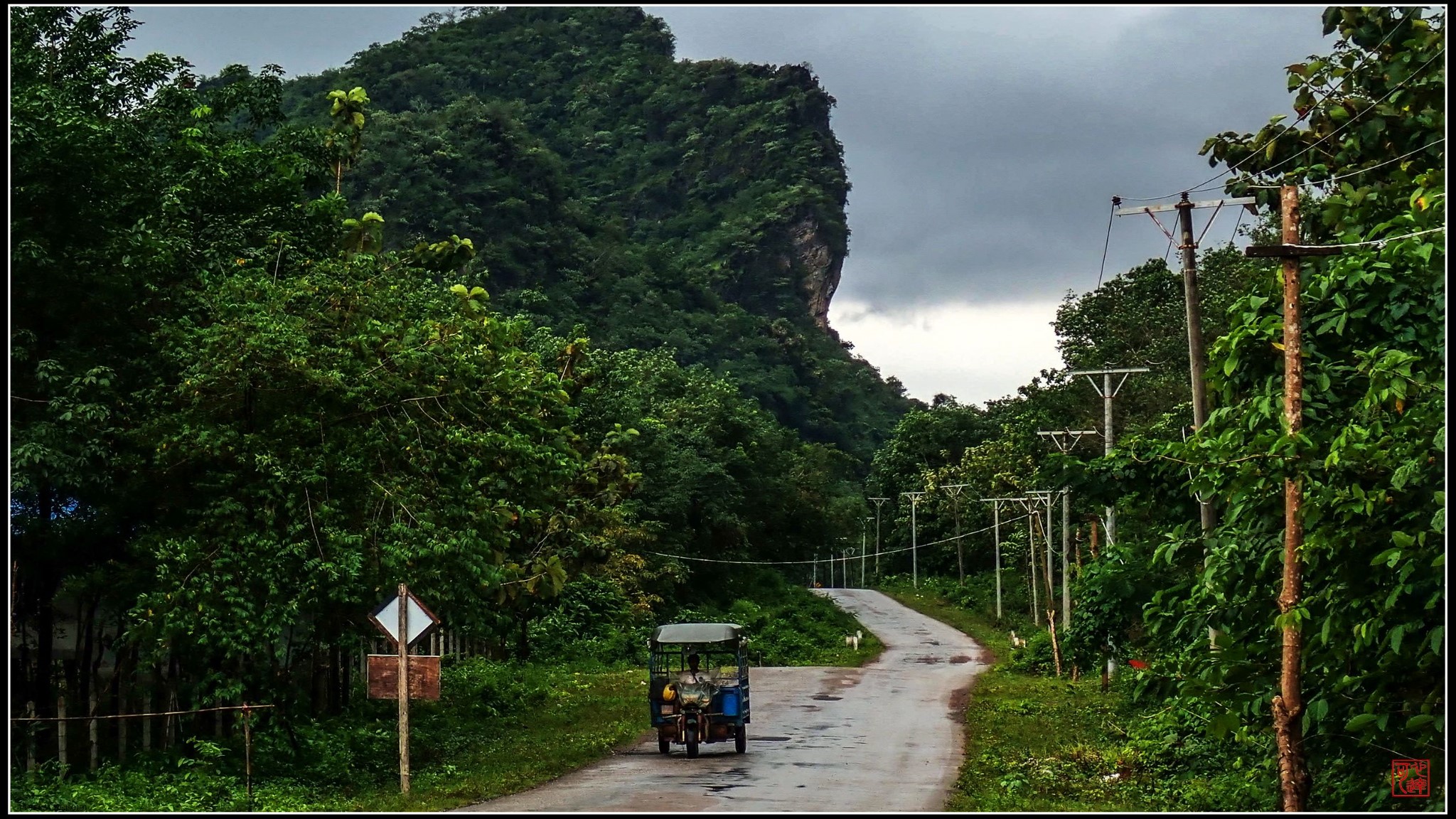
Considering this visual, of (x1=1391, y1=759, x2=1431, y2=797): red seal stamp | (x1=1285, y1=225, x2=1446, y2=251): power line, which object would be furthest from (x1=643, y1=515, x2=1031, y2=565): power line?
(x1=1391, y1=759, x2=1431, y2=797): red seal stamp

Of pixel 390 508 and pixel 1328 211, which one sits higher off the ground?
pixel 1328 211

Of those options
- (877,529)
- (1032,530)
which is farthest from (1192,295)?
(877,529)

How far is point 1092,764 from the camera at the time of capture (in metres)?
19.3

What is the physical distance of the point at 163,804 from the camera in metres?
14.9

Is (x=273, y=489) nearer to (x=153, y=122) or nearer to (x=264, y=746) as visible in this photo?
(x=264, y=746)

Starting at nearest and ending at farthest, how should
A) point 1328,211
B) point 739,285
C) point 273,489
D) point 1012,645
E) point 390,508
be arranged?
1. point 1328,211
2. point 273,489
3. point 390,508
4. point 1012,645
5. point 739,285

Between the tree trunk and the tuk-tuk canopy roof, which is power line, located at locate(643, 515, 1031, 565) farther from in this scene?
the tree trunk

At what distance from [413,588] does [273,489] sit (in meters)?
2.24

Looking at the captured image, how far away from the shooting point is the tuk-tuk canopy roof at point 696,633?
866 inches

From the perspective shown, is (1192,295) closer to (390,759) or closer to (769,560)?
(390,759)

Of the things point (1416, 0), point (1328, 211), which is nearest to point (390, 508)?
point (1328, 211)

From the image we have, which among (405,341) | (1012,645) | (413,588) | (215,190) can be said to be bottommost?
(1012,645)

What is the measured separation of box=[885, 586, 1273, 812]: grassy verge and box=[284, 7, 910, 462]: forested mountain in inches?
2205

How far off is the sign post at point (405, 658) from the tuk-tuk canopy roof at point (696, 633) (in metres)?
6.75
